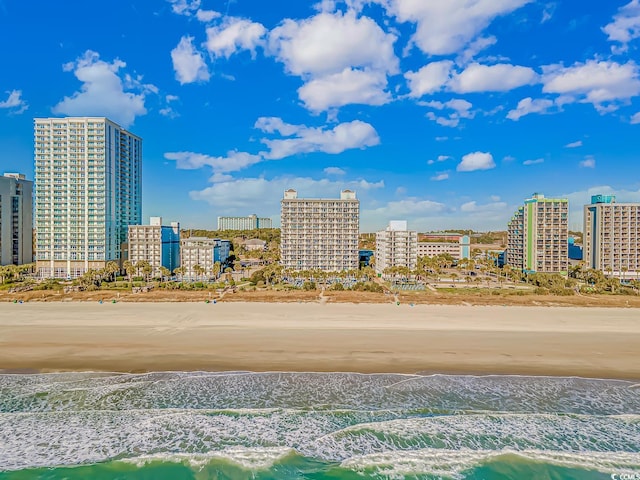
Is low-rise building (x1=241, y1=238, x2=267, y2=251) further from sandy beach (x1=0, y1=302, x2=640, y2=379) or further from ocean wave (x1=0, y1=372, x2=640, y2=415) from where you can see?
ocean wave (x1=0, y1=372, x2=640, y2=415)

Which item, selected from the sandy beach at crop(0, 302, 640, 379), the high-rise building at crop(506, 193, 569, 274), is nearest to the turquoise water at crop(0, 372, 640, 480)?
the sandy beach at crop(0, 302, 640, 379)

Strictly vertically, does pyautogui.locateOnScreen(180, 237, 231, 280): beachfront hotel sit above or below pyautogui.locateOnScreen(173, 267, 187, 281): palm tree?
above

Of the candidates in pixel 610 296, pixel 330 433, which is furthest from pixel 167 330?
pixel 610 296

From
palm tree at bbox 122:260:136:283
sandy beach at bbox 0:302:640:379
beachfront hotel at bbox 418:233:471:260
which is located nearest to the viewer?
sandy beach at bbox 0:302:640:379

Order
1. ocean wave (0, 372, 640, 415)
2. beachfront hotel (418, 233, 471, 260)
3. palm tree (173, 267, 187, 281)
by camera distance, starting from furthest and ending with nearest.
→ beachfront hotel (418, 233, 471, 260), palm tree (173, 267, 187, 281), ocean wave (0, 372, 640, 415)

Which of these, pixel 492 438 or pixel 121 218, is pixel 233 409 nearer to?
pixel 492 438

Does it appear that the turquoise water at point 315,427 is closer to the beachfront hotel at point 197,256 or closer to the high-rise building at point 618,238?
the beachfront hotel at point 197,256
